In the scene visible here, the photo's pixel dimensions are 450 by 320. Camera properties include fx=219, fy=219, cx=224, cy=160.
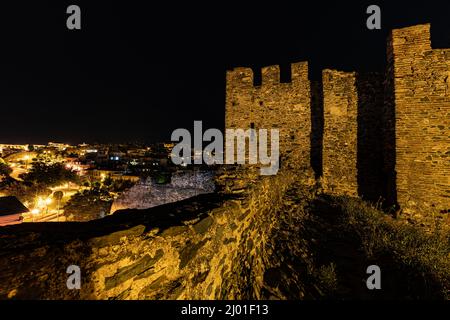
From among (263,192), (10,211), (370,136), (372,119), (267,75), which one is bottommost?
(10,211)

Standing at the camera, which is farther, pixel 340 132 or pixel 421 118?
pixel 340 132

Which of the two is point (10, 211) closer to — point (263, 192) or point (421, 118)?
point (263, 192)

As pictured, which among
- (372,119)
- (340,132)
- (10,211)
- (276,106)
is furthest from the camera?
(10,211)

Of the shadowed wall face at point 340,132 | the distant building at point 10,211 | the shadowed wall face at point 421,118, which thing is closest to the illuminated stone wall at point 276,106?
the shadowed wall face at point 340,132

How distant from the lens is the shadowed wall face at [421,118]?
6.82 metres

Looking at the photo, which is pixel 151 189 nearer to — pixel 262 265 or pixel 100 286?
pixel 262 265

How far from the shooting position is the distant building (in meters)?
17.0

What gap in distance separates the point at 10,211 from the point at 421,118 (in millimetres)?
26468

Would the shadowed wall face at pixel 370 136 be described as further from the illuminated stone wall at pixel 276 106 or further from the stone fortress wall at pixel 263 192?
the illuminated stone wall at pixel 276 106

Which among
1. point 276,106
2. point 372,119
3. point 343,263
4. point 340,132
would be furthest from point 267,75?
point 343,263

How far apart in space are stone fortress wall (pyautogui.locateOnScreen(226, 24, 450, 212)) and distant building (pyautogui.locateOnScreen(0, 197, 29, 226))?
62.4 feet

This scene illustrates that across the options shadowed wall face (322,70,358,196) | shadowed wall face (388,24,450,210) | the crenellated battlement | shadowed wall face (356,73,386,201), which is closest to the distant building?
the crenellated battlement

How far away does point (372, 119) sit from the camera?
9.25 m

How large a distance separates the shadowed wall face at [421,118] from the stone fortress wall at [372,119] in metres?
0.02
